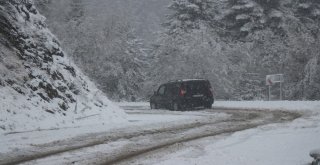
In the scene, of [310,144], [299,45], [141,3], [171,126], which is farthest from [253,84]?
[141,3]

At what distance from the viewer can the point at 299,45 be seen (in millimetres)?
32969

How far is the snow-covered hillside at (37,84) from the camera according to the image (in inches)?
570

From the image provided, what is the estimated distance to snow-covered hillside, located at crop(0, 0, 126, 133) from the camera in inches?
570

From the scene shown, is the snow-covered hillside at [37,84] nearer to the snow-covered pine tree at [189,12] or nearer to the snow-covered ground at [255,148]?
the snow-covered ground at [255,148]

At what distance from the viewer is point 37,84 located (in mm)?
16250

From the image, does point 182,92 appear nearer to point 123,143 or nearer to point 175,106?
point 175,106

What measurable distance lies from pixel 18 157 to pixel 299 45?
27.4 metres

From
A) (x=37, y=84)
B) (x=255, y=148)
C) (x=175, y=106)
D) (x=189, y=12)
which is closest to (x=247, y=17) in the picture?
(x=189, y=12)

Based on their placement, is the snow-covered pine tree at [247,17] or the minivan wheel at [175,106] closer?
the minivan wheel at [175,106]

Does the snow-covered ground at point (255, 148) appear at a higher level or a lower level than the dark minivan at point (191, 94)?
lower

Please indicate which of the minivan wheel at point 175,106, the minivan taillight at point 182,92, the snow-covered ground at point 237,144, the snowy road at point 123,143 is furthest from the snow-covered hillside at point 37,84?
the minivan wheel at point 175,106

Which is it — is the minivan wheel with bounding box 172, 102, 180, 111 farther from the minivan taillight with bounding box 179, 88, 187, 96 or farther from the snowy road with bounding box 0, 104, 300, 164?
the snowy road with bounding box 0, 104, 300, 164

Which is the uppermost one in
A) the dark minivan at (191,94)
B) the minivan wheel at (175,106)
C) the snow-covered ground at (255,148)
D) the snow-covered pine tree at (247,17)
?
the snow-covered pine tree at (247,17)

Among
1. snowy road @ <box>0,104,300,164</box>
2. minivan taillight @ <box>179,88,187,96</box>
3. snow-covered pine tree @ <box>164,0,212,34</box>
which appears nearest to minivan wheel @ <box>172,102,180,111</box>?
minivan taillight @ <box>179,88,187,96</box>
